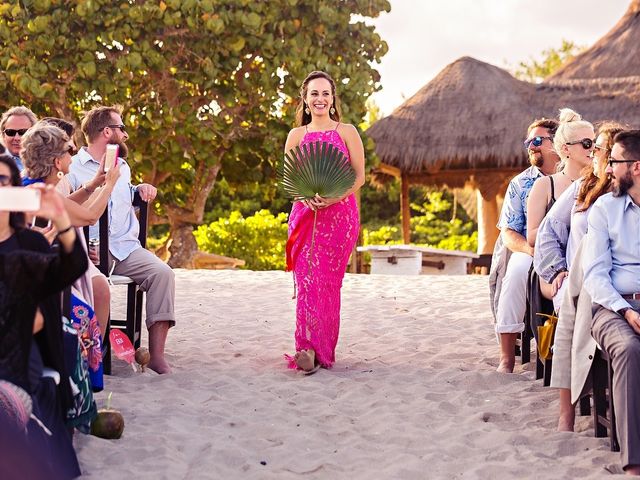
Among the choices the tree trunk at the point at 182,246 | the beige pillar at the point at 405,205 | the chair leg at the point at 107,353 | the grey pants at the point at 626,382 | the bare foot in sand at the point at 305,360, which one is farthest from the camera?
the beige pillar at the point at 405,205

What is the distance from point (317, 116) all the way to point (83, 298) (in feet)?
7.34

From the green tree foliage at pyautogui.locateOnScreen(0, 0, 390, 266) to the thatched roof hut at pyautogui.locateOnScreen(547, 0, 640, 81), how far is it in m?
4.50

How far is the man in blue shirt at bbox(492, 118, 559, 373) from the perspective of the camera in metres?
5.72

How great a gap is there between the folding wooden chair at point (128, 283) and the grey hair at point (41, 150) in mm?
1138

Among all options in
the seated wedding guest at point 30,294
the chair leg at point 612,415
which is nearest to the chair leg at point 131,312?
the seated wedding guest at point 30,294

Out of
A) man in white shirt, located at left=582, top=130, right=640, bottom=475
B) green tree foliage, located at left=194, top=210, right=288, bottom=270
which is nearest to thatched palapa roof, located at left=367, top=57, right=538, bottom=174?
green tree foliage, located at left=194, top=210, right=288, bottom=270

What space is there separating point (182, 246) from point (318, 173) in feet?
35.2

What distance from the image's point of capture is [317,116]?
6141 mm

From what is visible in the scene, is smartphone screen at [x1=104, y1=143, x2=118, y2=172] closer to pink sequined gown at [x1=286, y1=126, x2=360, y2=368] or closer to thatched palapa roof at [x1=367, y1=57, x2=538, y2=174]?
pink sequined gown at [x1=286, y1=126, x2=360, y2=368]

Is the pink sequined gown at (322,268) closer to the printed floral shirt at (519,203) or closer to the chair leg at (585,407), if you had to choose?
the printed floral shirt at (519,203)

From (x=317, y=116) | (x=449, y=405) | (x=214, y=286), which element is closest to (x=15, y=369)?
(x=449, y=405)

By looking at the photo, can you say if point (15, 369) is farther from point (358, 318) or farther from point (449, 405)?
point (358, 318)

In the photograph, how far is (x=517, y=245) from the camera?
5.76 m

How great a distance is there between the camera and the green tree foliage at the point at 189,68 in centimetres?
1398
